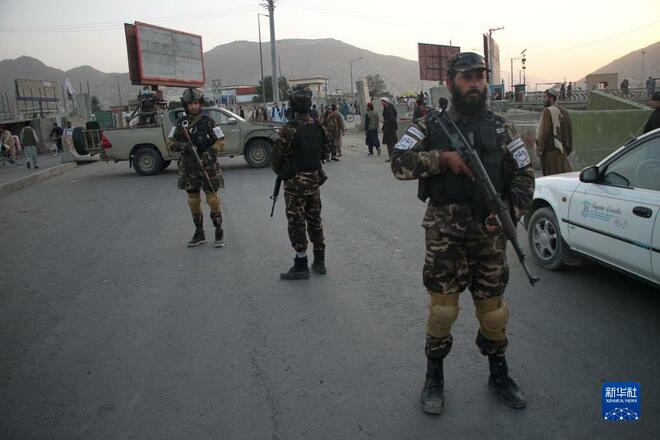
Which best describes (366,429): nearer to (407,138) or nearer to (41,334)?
(407,138)

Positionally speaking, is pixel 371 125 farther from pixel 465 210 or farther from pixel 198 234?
pixel 465 210

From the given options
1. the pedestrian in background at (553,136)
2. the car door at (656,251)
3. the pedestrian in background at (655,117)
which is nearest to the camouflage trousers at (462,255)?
the car door at (656,251)

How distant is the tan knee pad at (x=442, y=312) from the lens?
2799 mm

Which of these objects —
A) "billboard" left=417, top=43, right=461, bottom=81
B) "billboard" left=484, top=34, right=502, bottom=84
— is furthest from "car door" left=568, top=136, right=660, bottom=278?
"billboard" left=417, top=43, right=461, bottom=81

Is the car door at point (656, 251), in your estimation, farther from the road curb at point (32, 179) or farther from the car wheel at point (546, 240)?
the road curb at point (32, 179)

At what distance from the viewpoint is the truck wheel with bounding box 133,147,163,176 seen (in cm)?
1469

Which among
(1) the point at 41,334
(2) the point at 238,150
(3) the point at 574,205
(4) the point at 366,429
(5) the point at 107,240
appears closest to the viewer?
(4) the point at 366,429

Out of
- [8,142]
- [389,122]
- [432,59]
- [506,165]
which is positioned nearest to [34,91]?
[8,142]

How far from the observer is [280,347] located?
12.0ft

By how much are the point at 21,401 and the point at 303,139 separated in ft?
10.0

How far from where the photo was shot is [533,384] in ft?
10.0

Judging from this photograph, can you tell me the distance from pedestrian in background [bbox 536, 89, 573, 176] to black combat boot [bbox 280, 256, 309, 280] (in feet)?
15.4

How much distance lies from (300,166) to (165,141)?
1047 centimetres

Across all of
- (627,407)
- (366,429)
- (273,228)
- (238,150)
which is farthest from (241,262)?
(238,150)
